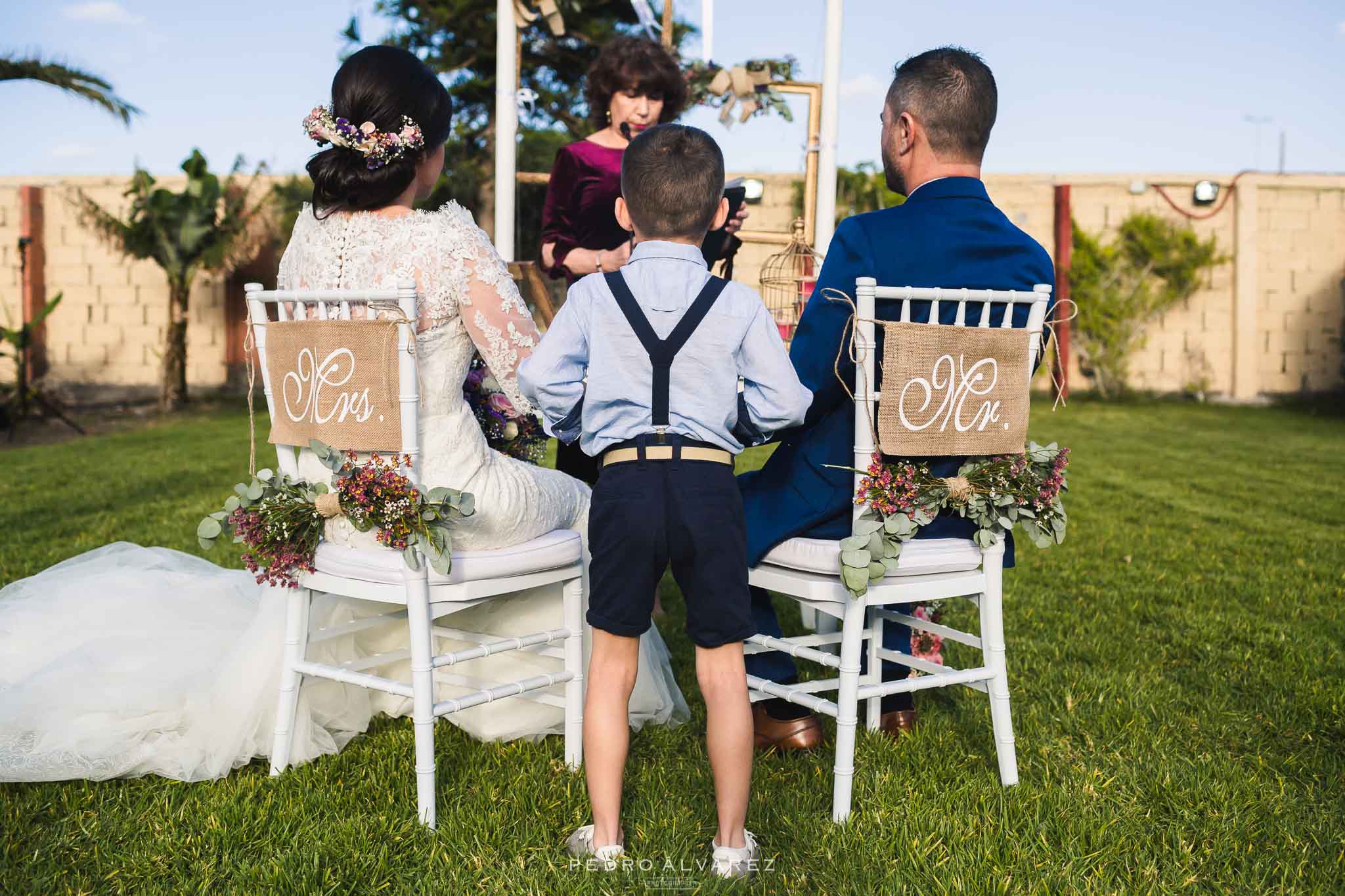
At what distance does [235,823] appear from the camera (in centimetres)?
229

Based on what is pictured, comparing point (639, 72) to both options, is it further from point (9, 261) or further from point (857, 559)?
point (9, 261)

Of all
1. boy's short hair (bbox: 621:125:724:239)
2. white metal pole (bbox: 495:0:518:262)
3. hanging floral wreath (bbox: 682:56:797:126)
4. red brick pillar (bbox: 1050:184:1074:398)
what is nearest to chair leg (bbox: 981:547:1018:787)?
boy's short hair (bbox: 621:125:724:239)

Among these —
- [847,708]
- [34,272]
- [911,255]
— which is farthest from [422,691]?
[34,272]

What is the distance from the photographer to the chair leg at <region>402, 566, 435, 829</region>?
228cm

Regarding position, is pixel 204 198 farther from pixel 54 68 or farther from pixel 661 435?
pixel 661 435

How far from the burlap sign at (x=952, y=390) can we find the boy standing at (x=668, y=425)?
0.26 metres

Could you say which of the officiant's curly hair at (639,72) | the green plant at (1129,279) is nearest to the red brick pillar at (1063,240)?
the green plant at (1129,279)

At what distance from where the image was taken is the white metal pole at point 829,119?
4.57 metres

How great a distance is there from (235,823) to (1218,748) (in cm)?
247

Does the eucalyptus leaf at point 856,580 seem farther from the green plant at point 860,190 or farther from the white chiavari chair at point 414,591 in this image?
the green plant at point 860,190

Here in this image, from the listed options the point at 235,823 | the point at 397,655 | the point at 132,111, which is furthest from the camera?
the point at 132,111

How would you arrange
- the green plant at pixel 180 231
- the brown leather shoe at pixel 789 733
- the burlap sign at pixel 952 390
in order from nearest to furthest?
1. the burlap sign at pixel 952 390
2. the brown leather shoe at pixel 789 733
3. the green plant at pixel 180 231

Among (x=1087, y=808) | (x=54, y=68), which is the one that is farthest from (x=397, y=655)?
(x=54, y=68)

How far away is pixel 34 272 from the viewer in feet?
43.9
